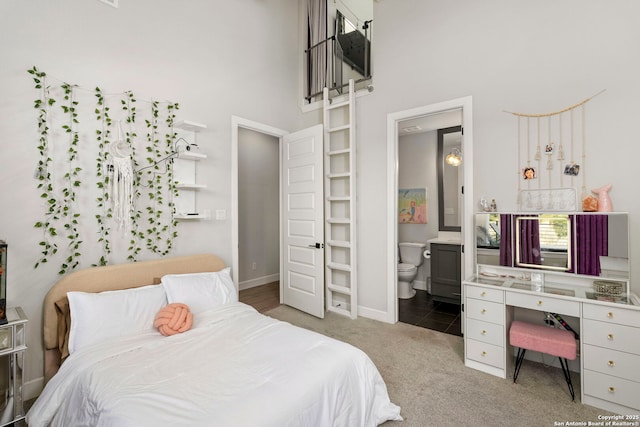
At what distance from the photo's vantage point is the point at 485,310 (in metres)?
2.48

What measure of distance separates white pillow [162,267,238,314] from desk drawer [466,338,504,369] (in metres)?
2.07

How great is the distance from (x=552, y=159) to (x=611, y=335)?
1375mm

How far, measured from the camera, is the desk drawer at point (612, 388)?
6.28 ft

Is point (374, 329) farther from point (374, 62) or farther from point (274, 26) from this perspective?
point (274, 26)

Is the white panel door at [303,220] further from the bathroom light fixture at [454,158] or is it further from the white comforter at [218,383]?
the bathroom light fixture at [454,158]

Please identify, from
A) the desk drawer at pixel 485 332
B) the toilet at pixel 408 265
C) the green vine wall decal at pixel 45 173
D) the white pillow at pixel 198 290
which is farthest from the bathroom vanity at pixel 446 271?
the green vine wall decal at pixel 45 173

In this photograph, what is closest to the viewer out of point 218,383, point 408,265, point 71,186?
point 218,383

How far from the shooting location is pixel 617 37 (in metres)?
2.31

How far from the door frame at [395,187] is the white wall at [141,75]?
1.53m

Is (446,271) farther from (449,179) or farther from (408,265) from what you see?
(449,179)

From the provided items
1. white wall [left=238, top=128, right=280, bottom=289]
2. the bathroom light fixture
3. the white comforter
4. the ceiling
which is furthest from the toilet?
the white comforter

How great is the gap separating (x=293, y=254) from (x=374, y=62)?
2.60m

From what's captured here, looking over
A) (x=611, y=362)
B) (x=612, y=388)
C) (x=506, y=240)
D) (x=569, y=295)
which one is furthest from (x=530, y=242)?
(x=612, y=388)

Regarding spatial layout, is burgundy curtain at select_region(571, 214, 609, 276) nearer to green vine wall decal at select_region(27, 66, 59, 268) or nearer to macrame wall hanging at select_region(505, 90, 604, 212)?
macrame wall hanging at select_region(505, 90, 604, 212)
